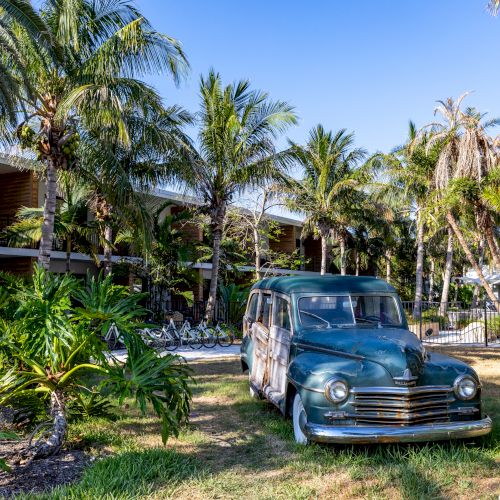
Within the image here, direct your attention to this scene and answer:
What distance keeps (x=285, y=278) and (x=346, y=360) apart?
85.5 inches

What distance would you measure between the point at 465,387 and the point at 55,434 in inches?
162

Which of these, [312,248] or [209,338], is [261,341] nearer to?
[209,338]

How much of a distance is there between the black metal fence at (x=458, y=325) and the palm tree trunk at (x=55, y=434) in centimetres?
1172

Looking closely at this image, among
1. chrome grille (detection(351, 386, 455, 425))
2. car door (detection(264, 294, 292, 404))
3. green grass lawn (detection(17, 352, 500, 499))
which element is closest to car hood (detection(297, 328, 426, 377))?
chrome grille (detection(351, 386, 455, 425))

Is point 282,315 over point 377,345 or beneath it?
over

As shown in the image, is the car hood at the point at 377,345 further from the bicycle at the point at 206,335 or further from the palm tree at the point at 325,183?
the palm tree at the point at 325,183

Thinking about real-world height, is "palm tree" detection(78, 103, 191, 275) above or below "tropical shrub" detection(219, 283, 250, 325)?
above

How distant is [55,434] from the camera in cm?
518

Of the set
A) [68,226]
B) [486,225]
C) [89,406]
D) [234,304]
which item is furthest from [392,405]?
[234,304]

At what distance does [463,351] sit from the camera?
15.1 metres

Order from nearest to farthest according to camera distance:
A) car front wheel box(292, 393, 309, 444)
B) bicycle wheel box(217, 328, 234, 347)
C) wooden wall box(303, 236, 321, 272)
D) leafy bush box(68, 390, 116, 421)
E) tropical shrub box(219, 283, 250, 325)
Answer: car front wheel box(292, 393, 309, 444), leafy bush box(68, 390, 116, 421), bicycle wheel box(217, 328, 234, 347), tropical shrub box(219, 283, 250, 325), wooden wall box(303, 236, 321, 272)

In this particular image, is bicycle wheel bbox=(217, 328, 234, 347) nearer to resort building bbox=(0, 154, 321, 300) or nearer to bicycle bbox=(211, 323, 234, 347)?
bicycle bbox=(211, 323, 234, 347)

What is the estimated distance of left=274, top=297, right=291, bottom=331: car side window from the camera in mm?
6522

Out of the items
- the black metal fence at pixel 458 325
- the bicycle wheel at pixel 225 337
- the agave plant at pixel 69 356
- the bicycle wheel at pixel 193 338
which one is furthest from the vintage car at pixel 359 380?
the bicycle wheel at pixel 225 337
